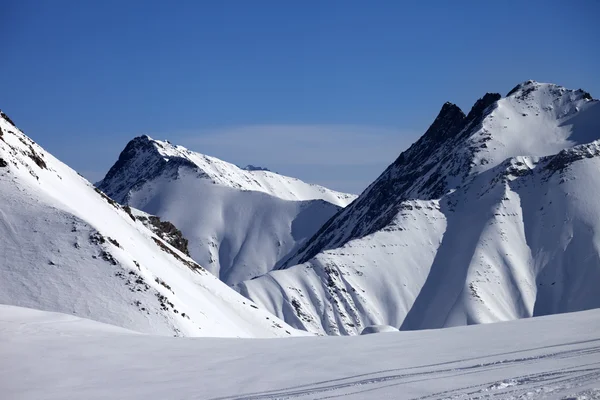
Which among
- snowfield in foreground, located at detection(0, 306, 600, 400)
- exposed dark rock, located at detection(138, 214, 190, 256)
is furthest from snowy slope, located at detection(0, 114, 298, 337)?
exposed dark rock, located at detection(138, 214, 190, 256)

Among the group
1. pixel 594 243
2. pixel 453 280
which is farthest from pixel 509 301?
pixel 594 243

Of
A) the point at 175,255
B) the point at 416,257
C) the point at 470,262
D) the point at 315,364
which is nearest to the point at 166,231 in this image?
the point at 175,255

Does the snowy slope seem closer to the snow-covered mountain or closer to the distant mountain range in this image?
the distant mountain range

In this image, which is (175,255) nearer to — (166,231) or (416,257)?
(166,231)

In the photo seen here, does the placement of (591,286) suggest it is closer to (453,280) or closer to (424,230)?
(453,280)

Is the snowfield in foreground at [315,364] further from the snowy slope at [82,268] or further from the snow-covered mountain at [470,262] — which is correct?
the snow-covered mountain at [470,262]

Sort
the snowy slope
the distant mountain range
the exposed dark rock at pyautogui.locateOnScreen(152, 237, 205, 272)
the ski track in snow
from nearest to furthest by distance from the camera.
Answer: the ski track in snow → the snowy slope → the distant mountain range → the exposed dark rock at pyautogui.locateOnScreen(152, 237, 205, 272)
